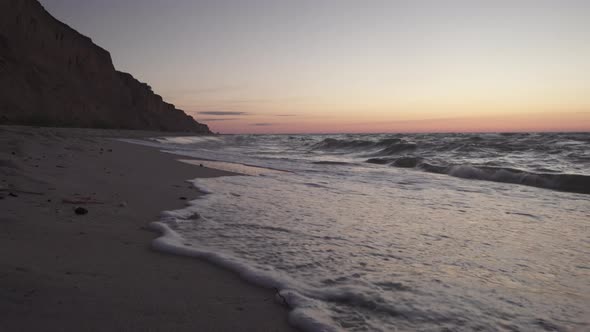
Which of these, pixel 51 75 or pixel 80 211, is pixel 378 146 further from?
pixel 51 75

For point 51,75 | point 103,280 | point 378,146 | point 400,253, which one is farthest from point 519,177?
point 51,75

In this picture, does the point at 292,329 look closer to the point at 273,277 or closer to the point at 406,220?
the point at 273,277

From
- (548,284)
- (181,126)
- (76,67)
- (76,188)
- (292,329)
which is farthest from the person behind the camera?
(181,126)

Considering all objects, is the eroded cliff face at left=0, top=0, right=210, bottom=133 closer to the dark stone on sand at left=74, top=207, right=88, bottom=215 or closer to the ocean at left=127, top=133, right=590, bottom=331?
the dark stone on sand at left=74, top=207, right=88, bottom=215

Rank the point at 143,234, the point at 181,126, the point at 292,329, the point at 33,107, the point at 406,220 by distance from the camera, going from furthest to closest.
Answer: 1. the point at 181,126
2. the point at 33,107
3. the point at 406,220
4. the point at 143,234
5. the point at 292,329

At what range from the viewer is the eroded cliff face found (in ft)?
108

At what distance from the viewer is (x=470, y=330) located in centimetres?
174

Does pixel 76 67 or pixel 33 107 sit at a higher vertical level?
pixel 76 67

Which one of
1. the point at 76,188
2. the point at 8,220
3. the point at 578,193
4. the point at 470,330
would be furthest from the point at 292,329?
the point at 578,193

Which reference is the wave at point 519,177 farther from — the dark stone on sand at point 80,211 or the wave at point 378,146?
the dark stone on sand at point 80,211

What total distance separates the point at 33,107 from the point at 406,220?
1557 inches

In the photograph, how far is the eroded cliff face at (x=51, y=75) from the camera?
32.9 metres

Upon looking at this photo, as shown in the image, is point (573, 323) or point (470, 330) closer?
point (470, 330)

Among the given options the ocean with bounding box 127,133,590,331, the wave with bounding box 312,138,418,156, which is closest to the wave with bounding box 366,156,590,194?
the ocean with bounding box 127,133,590,331
